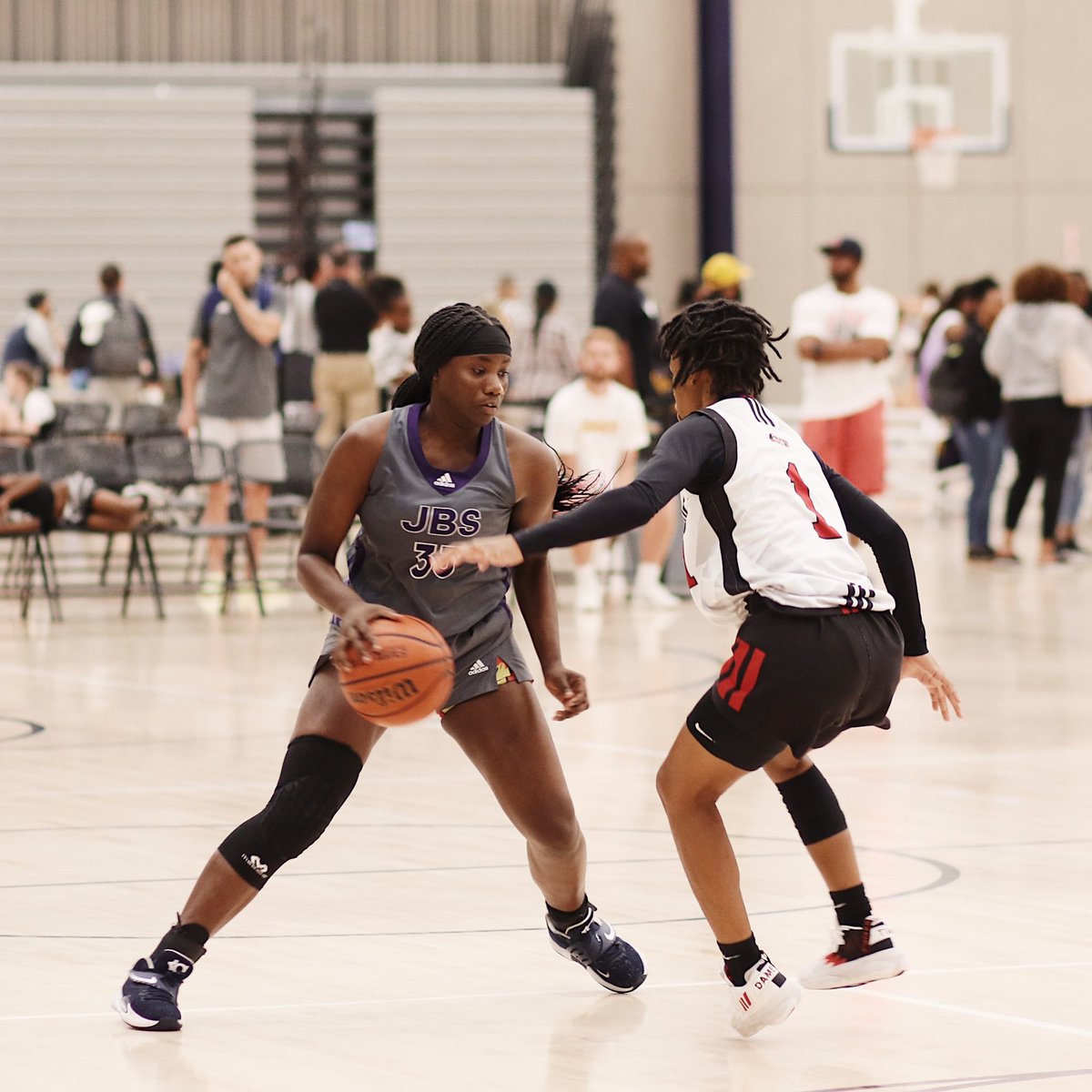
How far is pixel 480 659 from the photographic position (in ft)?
15.1

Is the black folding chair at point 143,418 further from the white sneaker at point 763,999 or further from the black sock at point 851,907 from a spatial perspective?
the white sneaker at point 763,999

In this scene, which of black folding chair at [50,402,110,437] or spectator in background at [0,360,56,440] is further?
black folding chair at [50,402,110,437]

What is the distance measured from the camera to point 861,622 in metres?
4.42

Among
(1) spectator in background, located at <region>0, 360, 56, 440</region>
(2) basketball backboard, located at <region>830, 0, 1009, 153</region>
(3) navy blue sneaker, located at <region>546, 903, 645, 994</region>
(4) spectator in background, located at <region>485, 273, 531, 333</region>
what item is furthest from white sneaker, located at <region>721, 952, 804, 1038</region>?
(2) basketball backboard, located at <region>830, 0, 1009, 153</region>

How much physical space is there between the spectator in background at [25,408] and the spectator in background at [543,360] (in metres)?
3.50

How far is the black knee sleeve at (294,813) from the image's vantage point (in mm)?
4383

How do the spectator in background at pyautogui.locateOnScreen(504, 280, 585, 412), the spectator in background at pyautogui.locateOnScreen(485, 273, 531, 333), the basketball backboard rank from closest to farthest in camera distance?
the spectator in background at pyautogui.locateOnScreen(504, 280, 585, 412)
the spectator in background at pyautogui.locateOnScreen(485, 273, 531, 333)
the basketball backboard

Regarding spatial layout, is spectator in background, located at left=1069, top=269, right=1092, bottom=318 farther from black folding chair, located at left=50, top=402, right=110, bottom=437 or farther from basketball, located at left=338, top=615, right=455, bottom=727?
basketball, located at left=338, top=615, right=455, bottom=727

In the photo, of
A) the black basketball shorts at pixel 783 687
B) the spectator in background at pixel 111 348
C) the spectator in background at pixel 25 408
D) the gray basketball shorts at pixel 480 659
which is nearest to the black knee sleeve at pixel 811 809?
the black basketball shorts at pixel 783 687

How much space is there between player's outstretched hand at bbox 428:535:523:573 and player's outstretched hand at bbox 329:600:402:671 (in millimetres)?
283

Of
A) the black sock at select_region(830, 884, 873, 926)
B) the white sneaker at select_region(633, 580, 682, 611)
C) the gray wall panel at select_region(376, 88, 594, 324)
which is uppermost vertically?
the gray wall panel at select_region(376, 88, 594, 324)

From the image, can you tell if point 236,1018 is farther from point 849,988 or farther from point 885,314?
point 885,314

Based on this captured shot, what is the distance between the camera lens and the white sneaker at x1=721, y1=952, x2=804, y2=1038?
4.25m

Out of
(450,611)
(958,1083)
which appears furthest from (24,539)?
(958,1083)
